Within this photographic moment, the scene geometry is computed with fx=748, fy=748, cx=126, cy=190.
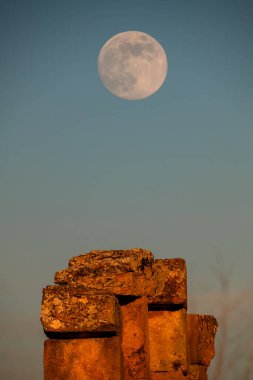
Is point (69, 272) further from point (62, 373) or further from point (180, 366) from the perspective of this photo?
point (180, 366)

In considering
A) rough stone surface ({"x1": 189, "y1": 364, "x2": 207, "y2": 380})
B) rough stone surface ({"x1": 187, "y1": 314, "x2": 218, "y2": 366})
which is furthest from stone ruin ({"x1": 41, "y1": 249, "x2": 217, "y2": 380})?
rough stone surface ({"x1": 187, "y1": 314, "x2": 218, "y2": 366})

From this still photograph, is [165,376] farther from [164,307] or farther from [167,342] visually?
[164,307]

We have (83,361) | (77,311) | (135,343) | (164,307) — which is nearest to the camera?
(83,361)

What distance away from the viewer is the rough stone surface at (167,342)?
990cm

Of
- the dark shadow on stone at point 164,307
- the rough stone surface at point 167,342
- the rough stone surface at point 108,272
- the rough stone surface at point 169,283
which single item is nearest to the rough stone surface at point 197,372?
the rough stone surface at point 167,342

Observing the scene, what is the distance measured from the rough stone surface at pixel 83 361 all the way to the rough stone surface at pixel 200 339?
14.6 feet

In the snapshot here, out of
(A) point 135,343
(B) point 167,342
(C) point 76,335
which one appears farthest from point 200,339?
(C) point 76,335

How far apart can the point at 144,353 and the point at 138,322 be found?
365 mm

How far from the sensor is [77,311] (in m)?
7.31

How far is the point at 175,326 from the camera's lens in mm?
10023

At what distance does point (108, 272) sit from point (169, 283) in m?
2.08

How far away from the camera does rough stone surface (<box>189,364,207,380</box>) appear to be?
11219 millimetres

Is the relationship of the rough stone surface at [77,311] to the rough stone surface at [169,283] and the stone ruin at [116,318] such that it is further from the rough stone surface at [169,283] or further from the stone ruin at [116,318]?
the rough stone surface at [169,283]

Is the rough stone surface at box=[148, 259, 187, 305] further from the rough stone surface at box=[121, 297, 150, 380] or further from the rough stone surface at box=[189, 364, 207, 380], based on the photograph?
the rough stone surface at box=[189, 364, 207, 380]
